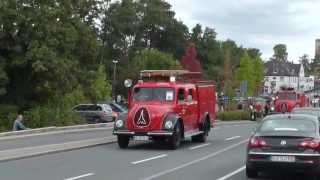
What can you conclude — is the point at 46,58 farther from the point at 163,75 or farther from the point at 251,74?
the point at 251,74

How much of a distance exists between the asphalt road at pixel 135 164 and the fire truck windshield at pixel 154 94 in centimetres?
175

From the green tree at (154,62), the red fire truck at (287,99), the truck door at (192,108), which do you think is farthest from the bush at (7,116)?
the green tree at (154,62)

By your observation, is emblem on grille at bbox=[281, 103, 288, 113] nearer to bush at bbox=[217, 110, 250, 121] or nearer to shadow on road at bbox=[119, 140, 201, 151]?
bush at bbox=[217, 110, 250, 121]

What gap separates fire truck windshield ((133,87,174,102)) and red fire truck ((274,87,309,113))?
30.1 metres

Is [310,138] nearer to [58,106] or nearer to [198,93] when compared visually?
[198,93]

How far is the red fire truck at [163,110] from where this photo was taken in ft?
83.8

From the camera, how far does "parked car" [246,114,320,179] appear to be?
15852mm

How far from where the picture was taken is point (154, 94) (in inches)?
1049

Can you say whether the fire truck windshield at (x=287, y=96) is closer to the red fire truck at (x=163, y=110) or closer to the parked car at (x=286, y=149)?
the red fire truck at (x=163, y=110)

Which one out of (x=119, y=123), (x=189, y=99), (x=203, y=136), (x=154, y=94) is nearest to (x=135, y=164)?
(x=119, y=123)

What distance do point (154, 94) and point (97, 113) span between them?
26934 mm

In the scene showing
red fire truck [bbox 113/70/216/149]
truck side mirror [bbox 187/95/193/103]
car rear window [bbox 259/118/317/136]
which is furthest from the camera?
truck side mirror [bbox 187/95/193/103]

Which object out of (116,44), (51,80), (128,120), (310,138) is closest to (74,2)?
(51,80)

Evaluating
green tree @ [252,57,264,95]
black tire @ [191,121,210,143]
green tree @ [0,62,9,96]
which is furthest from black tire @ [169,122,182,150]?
green tree @ [252,57,264,95]
